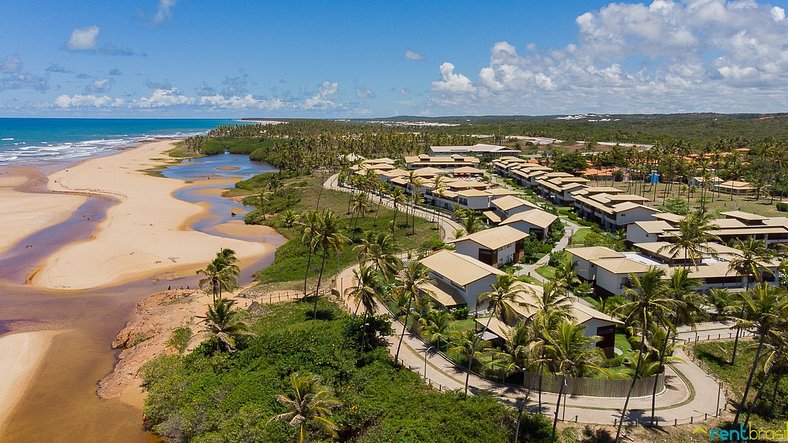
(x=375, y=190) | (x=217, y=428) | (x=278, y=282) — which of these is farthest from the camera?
(x=375, y=190)

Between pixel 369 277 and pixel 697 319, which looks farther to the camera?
pixel 697 319

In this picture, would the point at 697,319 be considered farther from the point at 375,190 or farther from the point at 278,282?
the point at 375,190

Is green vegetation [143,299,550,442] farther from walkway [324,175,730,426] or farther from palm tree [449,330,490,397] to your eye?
palm tree [449,330,490,397]

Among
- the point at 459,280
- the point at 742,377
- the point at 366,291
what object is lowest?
the point at 742,377

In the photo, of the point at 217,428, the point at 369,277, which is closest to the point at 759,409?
the point at 369,277

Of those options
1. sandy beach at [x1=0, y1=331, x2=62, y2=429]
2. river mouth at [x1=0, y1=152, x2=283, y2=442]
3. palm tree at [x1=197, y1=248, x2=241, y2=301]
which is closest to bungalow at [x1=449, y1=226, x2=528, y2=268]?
palm tree at [x1=197, y1=248, x2=241, y2=301]

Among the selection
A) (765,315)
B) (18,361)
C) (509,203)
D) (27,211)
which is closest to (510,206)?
(509,203)

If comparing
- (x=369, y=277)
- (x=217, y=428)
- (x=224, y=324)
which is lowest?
(x=217, y=428)

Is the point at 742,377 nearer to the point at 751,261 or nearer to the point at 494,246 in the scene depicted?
the point at 751,261
